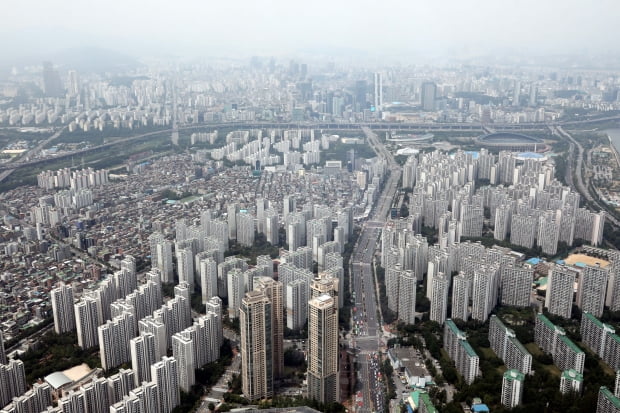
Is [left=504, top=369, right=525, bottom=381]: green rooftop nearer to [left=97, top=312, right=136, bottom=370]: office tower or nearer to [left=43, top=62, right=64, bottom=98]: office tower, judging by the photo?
[left=97, top=312, right=136, bottom=370]: office tower

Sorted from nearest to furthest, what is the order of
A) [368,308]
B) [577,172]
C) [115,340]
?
[115,340], [368,308], [577,172]

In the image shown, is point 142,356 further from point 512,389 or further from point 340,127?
point 340,127

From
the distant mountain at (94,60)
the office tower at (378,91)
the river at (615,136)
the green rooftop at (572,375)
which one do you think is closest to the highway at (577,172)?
the river at (615,136)

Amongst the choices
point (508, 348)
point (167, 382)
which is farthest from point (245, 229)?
point (508, 348)

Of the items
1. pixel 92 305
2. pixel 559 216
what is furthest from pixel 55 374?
pixel 559 216

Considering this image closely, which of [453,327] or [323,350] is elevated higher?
[323,350]

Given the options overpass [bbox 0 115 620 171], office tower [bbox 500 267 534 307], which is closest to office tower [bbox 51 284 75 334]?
office tower [bbox 500 267 534 307]

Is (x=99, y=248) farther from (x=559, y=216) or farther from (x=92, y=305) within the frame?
(x=559, y=216)
